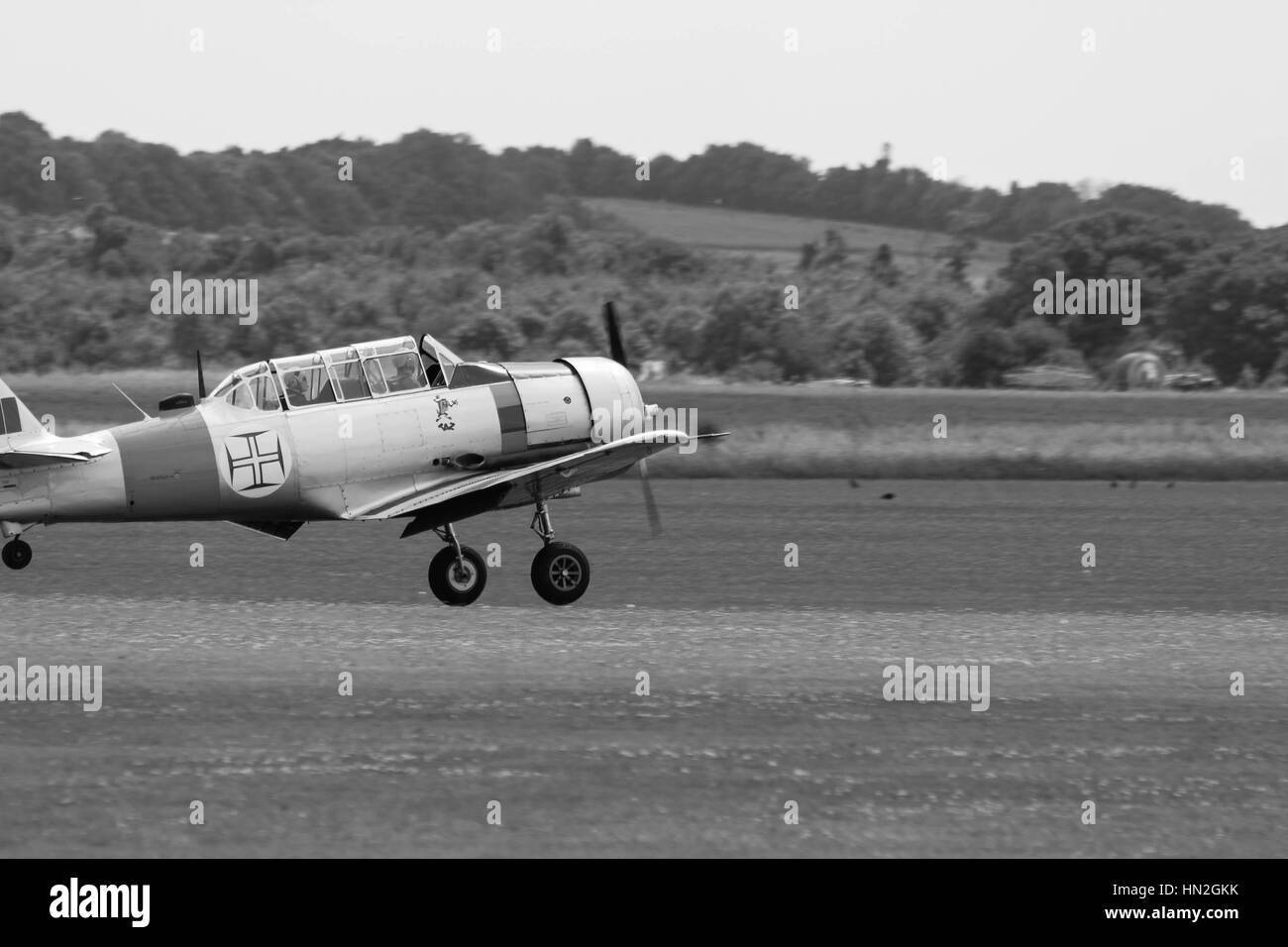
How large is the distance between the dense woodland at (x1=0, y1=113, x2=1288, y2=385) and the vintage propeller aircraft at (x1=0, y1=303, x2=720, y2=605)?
83.8ft

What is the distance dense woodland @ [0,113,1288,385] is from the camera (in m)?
58.6

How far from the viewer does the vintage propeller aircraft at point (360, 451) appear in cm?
1525

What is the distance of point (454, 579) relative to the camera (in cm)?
1673

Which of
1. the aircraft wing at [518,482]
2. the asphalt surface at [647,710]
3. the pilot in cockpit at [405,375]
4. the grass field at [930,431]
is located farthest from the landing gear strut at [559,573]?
the grass field at [930,431]

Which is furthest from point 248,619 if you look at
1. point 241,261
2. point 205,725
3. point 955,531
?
point 241,261

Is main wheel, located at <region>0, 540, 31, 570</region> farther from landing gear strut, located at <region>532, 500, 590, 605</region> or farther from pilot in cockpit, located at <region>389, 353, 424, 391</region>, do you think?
landing gear strut, located at <region>532, 500, 590, 605</region>

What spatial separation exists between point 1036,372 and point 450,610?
147 feet

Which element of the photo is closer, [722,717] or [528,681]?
[722,717]

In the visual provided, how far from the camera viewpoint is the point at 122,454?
15266 millimetres

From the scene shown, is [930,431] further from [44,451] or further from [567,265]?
[567,265]

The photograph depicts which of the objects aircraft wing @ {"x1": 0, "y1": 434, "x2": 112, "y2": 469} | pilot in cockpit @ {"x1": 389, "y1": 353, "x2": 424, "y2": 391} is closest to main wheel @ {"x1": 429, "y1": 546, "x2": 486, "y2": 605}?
pilot in cockpit @ {"x1": 389, "y1": 353, "x2": 424, "y2": 391}

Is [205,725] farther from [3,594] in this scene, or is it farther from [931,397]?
[931,397]

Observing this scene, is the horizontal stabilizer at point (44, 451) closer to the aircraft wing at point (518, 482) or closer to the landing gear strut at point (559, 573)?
the aircraft wing at point (518, 482)

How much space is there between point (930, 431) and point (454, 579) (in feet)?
84.8
